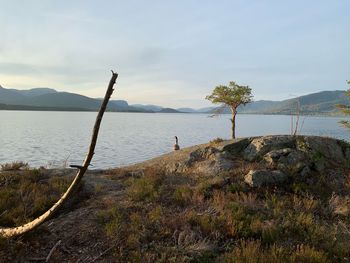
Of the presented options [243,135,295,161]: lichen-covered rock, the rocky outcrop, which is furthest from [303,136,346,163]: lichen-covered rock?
[243,135,295,161]: lichen-covered rock

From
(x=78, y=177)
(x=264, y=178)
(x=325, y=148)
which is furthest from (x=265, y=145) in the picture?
(x=78, y=177)

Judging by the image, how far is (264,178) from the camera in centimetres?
1158

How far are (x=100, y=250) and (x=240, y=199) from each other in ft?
17.1

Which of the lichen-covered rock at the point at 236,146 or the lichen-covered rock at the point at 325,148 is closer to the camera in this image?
the lichen-covered rock at the point at 325,148

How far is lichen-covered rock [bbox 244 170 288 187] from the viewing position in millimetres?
11328

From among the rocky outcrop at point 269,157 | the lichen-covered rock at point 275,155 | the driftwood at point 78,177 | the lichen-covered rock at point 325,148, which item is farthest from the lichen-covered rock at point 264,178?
the driftwood at point 78,177

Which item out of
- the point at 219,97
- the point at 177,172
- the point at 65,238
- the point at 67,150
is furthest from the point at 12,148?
the point at 65,238

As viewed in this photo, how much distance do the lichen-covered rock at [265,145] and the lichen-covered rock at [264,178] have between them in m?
2.35

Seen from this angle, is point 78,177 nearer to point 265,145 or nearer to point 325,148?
point 265,145

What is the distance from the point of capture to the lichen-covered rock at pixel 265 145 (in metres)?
14.3

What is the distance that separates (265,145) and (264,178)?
329 centimetres

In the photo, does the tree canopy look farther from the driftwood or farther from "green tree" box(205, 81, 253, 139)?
the driftwood

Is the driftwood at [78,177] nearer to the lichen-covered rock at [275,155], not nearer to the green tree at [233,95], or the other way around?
the lichen-covered rock at [275,155]

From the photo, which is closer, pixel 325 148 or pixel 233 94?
pixel 325 148
